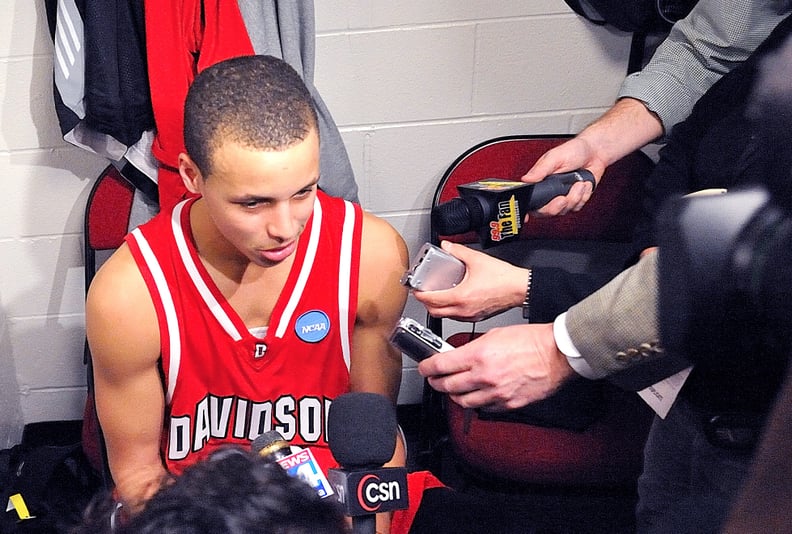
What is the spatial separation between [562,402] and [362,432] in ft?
2.47

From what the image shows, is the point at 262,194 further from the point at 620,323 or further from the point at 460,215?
the point at 620,323

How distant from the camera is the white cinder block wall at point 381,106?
1.81 m

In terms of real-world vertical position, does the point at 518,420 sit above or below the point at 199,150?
below

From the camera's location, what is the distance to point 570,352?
1.18 m

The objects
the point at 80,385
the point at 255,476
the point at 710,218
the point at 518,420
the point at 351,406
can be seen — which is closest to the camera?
the point at 255,476

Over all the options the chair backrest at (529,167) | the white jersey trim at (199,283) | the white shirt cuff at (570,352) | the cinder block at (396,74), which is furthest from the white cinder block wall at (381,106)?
the white shirt cuff at (570,352)

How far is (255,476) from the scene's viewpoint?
0.70 m

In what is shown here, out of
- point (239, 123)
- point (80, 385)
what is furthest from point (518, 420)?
point (80, 385)

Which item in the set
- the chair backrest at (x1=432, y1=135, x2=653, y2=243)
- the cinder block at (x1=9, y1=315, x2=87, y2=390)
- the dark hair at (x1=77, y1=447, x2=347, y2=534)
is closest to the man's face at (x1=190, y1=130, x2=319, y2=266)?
the dark hair at (x1=77, y1=447, x2=347, y2=534)

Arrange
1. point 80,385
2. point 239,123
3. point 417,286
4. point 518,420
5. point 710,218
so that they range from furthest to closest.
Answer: point 80,385 → point 518,420 → point 417,286 → point 239,123 → point 710,218

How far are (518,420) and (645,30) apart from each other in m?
1.02

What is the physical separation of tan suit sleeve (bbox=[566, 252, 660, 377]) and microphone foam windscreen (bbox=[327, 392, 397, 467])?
0.38 meters

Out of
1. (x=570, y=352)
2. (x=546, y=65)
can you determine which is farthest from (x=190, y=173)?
(x=546, y=65)

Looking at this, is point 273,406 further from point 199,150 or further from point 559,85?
point 559,85
